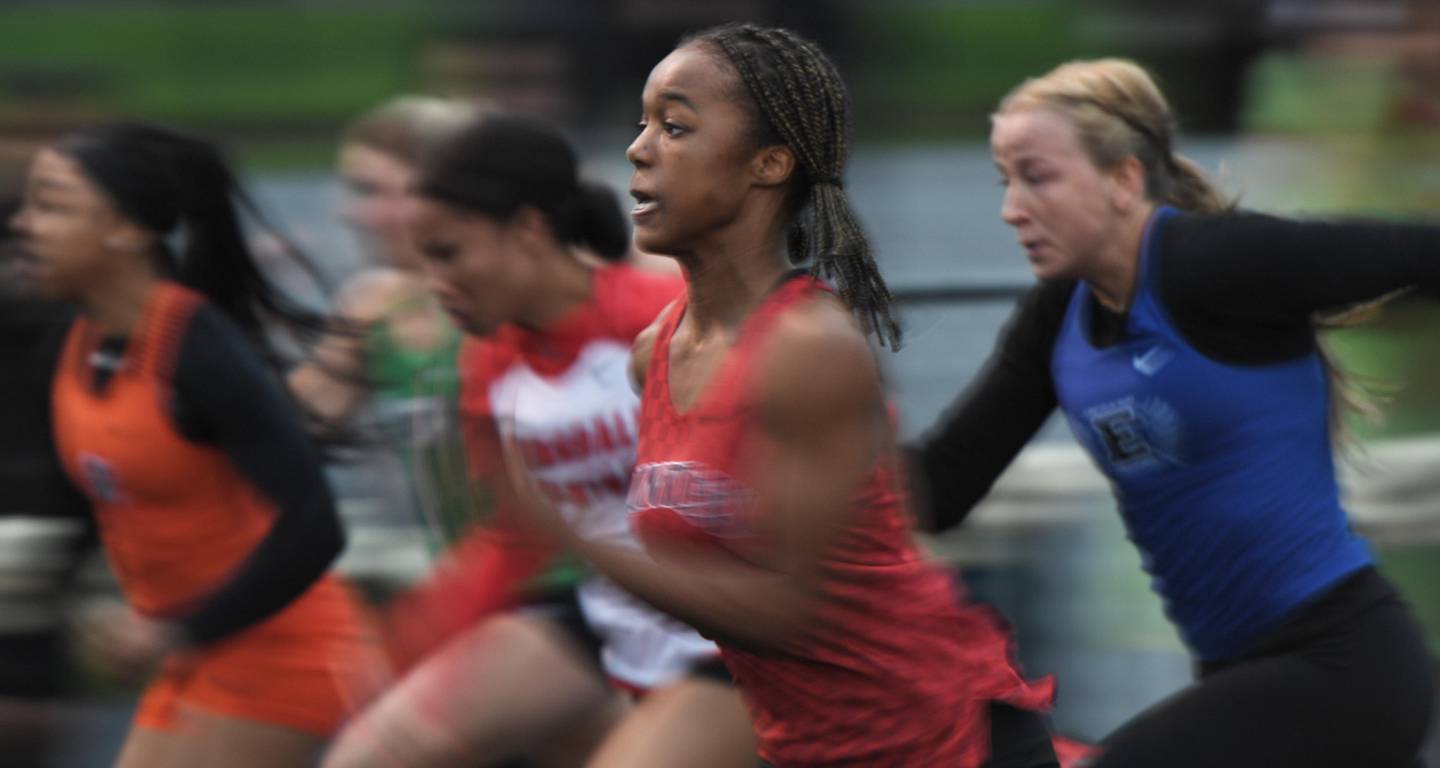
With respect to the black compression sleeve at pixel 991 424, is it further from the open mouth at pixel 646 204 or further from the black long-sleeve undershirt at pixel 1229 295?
the open mouth at pixel 646 204

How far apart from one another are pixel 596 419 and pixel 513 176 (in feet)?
1.43

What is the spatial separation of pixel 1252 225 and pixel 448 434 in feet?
4.31

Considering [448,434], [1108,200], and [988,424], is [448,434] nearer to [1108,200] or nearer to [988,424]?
[988,424]

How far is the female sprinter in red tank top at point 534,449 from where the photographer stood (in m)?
3.38

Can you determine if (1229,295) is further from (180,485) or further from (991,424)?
(180,485)

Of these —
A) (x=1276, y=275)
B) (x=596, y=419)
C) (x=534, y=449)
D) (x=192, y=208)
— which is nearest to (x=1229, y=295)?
(x=1276, y=275)

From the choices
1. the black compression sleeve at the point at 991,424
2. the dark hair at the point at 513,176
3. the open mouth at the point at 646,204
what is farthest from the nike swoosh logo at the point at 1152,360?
the dark hair at the point at 513,176

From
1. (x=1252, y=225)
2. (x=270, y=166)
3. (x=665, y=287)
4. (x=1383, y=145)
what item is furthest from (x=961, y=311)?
(x=270, y=166)

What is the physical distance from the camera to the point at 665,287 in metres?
3.46

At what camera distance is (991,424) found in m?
3.27

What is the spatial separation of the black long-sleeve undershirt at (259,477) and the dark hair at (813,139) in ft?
3.99

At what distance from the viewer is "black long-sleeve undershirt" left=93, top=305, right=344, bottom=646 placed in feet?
11.1

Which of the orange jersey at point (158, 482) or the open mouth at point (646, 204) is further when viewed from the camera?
the orange jersey at point (158, 482)

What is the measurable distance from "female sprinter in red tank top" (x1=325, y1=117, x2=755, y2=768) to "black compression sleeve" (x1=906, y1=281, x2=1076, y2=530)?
44 centimetres
